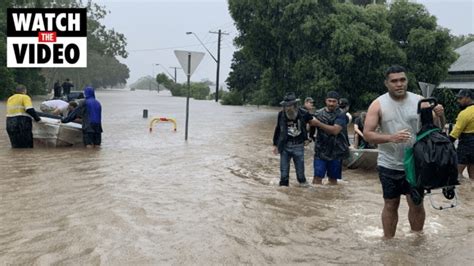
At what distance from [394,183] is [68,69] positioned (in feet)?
254

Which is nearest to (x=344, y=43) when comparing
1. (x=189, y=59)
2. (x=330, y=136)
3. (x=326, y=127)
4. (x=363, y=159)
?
(x=189, y=59)

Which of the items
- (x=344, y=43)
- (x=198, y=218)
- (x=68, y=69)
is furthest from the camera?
(x=68, y=69)

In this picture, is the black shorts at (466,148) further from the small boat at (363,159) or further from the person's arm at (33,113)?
the person's arm at (33,113)

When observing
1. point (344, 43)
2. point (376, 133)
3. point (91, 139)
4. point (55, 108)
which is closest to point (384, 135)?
point (376, 133)

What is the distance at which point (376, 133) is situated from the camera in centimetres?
471

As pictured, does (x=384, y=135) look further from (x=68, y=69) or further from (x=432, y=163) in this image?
(x=68, y=69)

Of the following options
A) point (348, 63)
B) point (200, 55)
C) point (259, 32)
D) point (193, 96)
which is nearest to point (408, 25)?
point (348, 63)

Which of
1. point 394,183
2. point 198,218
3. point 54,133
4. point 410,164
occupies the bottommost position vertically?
point 198,218

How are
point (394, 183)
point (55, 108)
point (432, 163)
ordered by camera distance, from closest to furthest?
point (432, 163) < point (394, 183) < point (55, 108)

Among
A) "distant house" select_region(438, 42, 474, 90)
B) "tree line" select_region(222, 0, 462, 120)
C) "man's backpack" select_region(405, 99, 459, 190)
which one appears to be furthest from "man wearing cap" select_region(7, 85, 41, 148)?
"distant house" select_region(438, 42, 474, 90)

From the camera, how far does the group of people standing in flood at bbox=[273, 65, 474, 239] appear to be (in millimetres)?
4777

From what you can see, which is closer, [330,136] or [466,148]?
[330,136]

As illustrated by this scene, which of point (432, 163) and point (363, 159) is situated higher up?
point (432, 163)

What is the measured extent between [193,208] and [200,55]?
843cm
